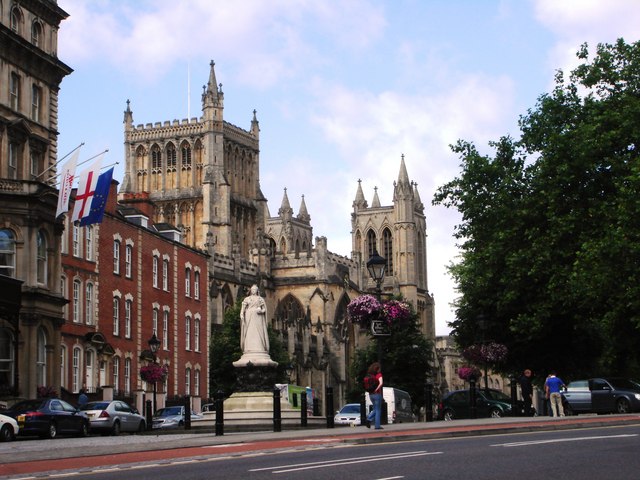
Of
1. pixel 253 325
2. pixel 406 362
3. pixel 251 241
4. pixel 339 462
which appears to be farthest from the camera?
pixel 251 241

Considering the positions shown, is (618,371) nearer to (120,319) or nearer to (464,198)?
(464,198)

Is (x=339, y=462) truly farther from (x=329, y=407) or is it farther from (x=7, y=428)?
(x=7, y=428)

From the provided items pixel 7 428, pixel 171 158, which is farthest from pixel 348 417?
pixel 171 158

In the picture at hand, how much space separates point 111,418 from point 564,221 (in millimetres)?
18388

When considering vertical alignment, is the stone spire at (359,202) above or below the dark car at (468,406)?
above

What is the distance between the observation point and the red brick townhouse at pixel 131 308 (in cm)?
5013

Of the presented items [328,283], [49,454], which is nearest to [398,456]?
[49,454]

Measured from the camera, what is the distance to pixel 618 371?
5397cm

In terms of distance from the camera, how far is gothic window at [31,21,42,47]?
44.4 m

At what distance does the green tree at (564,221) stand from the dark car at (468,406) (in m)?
4.74

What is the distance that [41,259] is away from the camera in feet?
137

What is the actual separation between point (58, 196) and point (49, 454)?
2187 cm

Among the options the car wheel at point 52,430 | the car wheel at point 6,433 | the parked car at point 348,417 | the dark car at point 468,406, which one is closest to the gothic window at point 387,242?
the parked car at point 348,417

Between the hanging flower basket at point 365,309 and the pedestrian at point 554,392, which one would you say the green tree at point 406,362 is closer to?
the pedestrian at point 554,392
